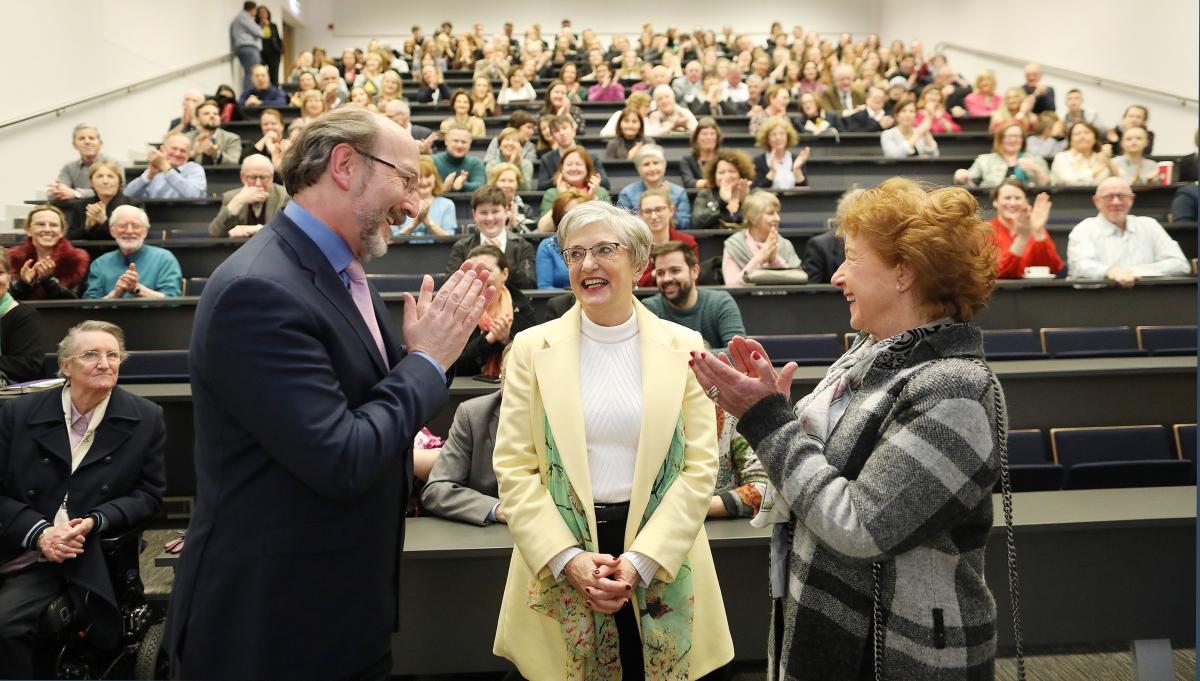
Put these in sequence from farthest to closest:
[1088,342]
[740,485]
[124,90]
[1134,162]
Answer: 1. [124,90]
2. [1134,162]
3. [1088,342]
4. [740,485]

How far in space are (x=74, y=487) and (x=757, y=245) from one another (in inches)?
127

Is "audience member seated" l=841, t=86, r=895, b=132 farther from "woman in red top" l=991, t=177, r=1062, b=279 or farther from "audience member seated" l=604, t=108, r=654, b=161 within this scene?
"woman in red top" l=991, t=177, r=1062, b=279

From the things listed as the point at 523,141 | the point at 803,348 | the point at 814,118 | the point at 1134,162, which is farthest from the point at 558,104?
the point at 1134,162

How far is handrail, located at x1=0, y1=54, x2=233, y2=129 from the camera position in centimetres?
618

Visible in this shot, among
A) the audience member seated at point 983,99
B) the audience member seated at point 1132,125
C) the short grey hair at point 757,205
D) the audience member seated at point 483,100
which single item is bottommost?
the short grey hair at point 757,205

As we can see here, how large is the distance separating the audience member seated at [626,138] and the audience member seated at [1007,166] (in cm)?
240

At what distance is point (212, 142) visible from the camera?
7230mm

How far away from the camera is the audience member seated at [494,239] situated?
420 cm

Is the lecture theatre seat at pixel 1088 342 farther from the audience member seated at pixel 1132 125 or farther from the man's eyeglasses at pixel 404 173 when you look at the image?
the audience member seated at pixel 1132 125

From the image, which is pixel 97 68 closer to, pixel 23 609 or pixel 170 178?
pixel 170 178

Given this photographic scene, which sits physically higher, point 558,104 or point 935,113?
point 935,113

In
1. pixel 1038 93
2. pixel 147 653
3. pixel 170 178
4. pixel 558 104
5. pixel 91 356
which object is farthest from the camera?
pixel 1038 93

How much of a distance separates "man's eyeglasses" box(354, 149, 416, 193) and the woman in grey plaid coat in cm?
46

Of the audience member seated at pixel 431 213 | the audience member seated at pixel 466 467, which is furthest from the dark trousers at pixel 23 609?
the audience member seated at pixel 431 213
